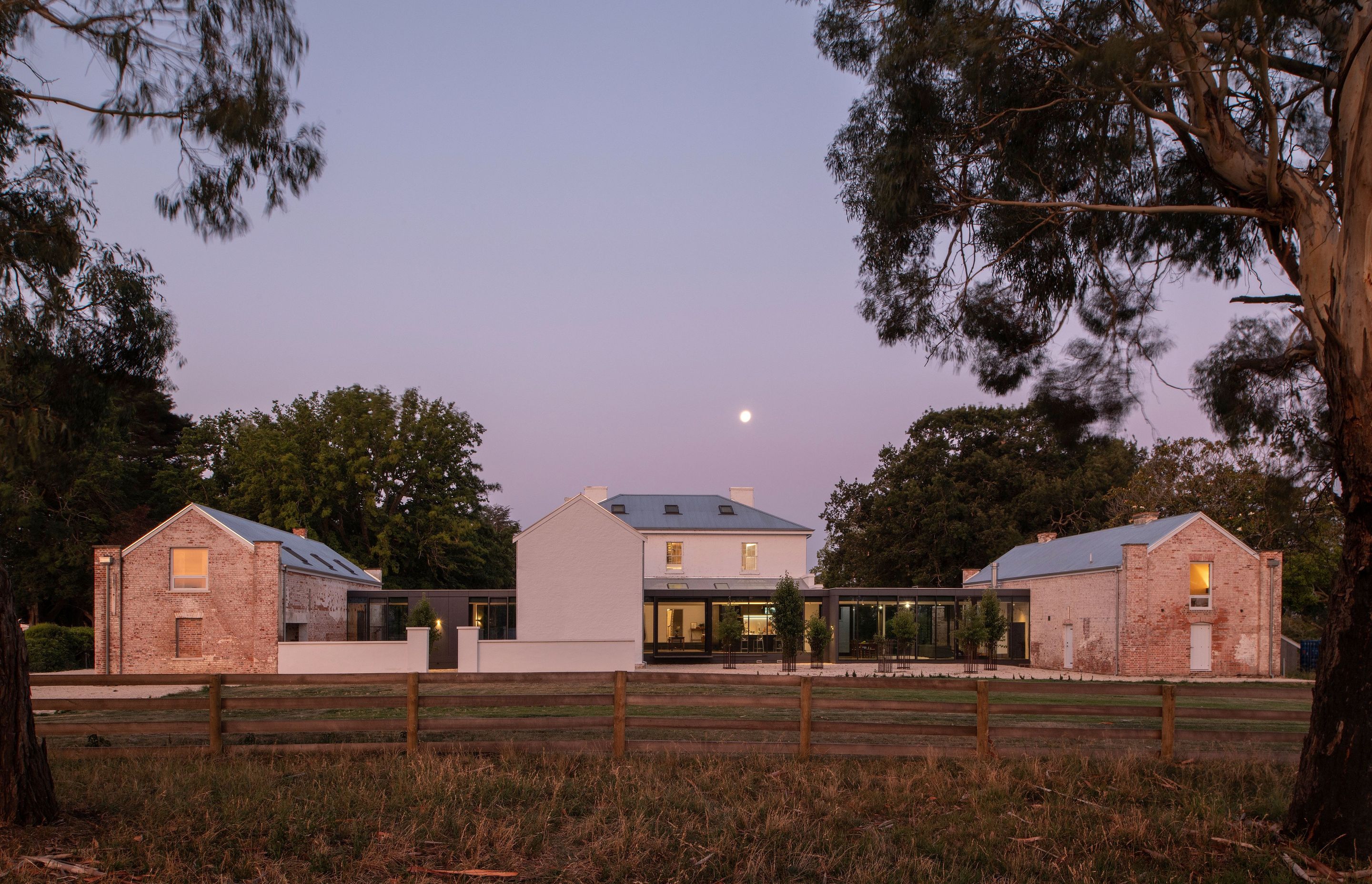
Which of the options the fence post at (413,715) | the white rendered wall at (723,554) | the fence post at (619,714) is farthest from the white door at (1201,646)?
the fence post at (413,715)

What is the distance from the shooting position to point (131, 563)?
31.5 meters

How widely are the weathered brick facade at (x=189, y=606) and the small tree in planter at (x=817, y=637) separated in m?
17.7

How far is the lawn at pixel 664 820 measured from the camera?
6719 millimetres

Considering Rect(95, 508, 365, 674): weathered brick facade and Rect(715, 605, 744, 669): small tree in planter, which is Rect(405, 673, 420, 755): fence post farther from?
Rect(715, 605, 744, 669): small tree in planter

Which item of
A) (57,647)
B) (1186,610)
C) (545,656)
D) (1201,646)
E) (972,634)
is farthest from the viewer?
(57,647)

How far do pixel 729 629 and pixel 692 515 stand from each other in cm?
1008

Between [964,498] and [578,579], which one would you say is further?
[964,498]

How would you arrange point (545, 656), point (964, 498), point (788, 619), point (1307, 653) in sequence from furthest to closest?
point (964, 498) → point (1307, 653) → point (788, 619) → point (545, 656)

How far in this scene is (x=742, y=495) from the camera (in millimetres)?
48094

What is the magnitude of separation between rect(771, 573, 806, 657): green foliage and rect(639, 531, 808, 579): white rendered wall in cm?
882

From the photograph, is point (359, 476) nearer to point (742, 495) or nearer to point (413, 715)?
point (742, 495)

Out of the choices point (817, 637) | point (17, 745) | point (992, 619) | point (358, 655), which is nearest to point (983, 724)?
point (17, 745)

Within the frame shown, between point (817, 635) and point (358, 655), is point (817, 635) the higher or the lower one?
the lower one

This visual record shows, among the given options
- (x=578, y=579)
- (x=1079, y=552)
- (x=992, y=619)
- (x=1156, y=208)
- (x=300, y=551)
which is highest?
(x=1156, y=208)
